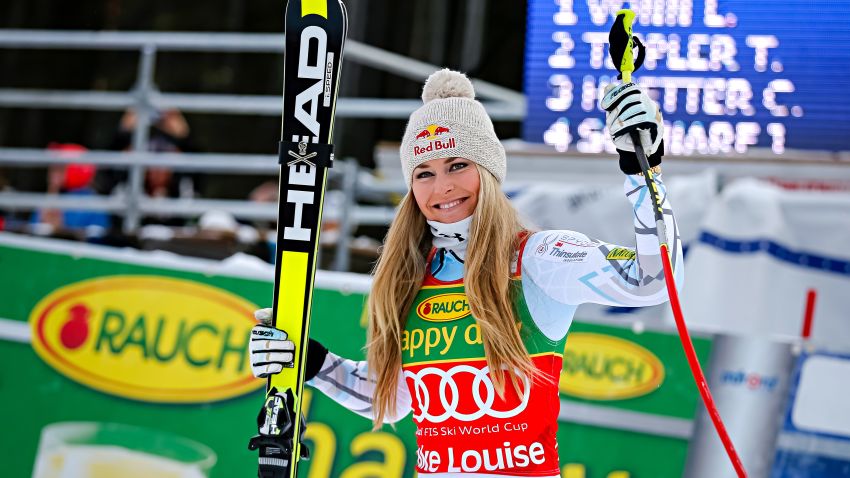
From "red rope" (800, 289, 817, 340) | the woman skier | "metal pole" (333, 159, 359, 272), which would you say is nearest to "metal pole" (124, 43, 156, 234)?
"metal pole" (333, 159, 359, 272)

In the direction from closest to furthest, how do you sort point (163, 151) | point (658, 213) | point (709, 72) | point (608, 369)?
1. point (658, 213)
2. point (608, 369)
3. point (709, 72)
4. point (163, 151)

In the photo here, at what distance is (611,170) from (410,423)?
1.33 m

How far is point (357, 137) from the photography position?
787 cm

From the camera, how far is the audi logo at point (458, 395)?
2.62m

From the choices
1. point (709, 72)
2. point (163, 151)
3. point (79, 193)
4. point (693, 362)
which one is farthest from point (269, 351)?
point (79, 193)

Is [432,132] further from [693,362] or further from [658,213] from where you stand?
[693,362]

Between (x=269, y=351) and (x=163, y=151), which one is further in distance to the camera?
(x=163, y=151)

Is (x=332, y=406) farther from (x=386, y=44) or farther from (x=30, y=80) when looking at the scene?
(x=30, y=80)

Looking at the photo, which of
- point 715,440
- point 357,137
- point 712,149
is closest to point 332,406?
point 715,440

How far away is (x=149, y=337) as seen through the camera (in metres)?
4.82

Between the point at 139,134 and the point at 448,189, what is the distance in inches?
136

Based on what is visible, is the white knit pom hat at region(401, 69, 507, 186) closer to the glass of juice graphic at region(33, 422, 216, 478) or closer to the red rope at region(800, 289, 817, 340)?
the red rope at region(800, 289, 817, 340)

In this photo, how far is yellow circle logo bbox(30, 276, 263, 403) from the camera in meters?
4.71

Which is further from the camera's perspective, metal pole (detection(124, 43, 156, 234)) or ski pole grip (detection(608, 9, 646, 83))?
metal pole (detection(124, 43, 156, 234))
